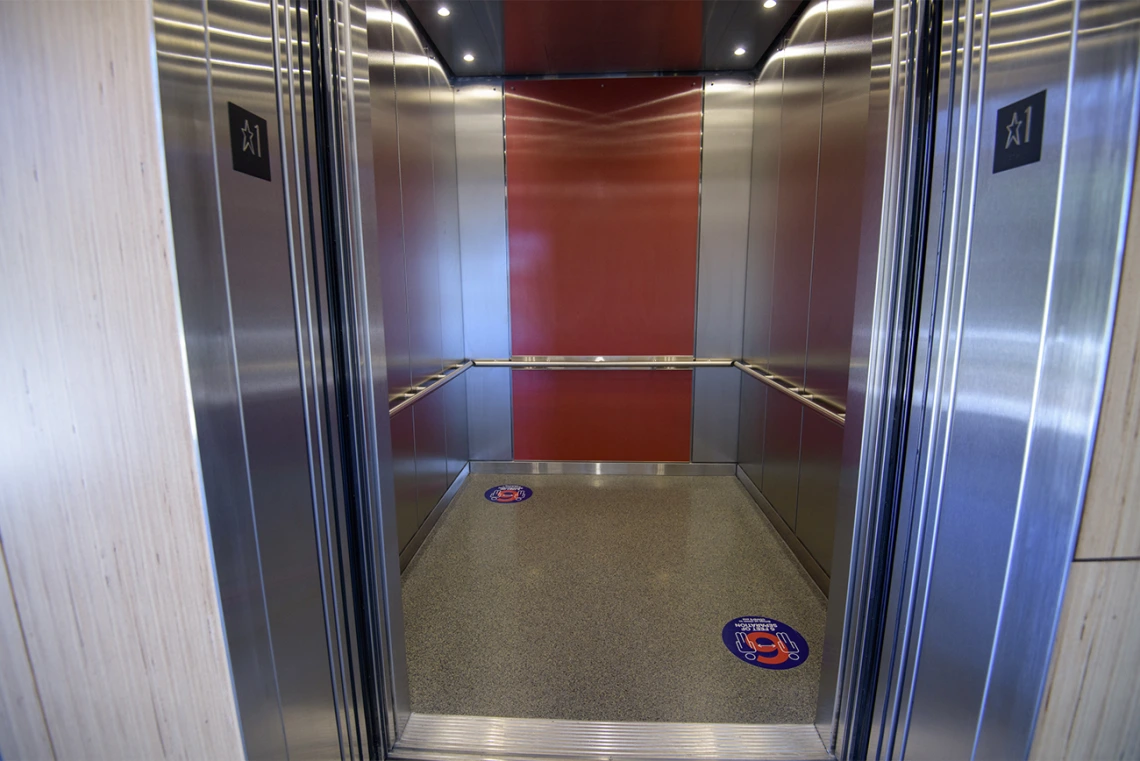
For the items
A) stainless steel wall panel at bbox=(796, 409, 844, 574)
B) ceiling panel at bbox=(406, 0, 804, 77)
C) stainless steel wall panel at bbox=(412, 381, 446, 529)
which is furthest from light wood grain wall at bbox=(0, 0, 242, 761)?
ceiling panel at bbox=(406, 0, 804, 77)

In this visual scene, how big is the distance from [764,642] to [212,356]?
8.24 ft

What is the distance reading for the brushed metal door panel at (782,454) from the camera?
330 cm

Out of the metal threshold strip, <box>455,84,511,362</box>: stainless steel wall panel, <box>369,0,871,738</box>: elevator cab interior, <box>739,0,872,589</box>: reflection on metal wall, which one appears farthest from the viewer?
<box>455,84,511,362</box>: stainless steel wall panel

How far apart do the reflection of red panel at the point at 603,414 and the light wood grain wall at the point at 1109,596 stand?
11.9 ft

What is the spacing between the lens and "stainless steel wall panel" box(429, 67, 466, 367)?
3849mm

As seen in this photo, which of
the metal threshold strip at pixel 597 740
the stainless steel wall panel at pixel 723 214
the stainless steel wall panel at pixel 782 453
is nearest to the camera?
the metal threshold strip at pixel 597 740

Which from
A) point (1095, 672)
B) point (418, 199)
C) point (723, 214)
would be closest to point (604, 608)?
point (1095, 672)

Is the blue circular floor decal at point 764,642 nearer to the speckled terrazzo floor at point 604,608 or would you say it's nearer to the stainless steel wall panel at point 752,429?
the speckled terrazzo floor at point 604,608

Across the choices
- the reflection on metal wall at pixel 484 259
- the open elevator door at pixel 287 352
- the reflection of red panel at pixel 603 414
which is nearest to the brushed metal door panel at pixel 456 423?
the reflection on metal wall at pixel 484 259

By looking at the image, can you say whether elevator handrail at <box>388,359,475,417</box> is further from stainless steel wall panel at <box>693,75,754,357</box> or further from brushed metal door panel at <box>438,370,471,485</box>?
stainless steel wall panel at <box>693,75,754,357</box>

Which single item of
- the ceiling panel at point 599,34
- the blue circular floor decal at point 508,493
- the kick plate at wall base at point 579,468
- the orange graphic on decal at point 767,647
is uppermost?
the ceiling panel at point 599,34

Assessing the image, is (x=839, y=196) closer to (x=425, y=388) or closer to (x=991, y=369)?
(x=991, y=369)

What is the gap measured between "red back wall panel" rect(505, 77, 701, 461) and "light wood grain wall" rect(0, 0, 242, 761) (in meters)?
3.67

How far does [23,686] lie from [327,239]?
1170 mm
